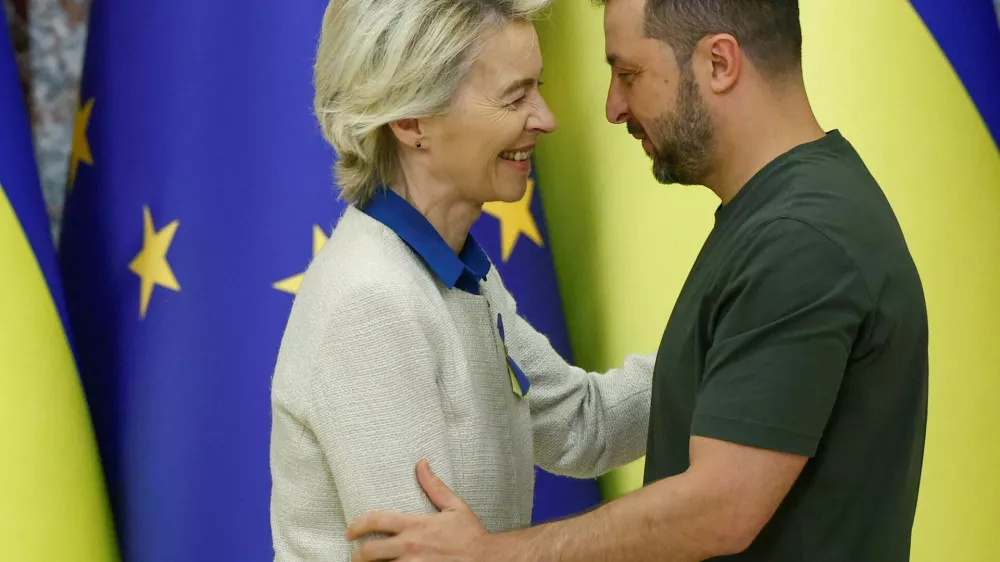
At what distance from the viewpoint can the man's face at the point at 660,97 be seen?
100 centimetres

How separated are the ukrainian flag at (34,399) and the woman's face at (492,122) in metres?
0.64

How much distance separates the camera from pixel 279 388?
998 millimetres

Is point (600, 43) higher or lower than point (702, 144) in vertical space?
higher

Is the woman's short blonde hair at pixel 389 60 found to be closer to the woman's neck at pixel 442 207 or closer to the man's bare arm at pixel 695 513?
the woman's neck at pixel 442 207

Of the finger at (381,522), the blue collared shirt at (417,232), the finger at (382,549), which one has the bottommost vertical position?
the finger at (382,549)

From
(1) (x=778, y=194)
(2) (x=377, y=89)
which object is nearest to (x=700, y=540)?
(1) (x=778, y=194)

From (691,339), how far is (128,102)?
0.85 metres

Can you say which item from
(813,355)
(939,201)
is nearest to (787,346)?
(813,355)

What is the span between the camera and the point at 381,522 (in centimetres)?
93

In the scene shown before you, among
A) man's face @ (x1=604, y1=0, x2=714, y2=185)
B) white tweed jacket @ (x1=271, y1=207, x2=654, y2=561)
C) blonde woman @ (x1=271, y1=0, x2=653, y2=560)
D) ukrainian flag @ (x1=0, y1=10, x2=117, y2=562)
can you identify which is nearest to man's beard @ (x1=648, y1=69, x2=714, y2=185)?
man's face @ (x1=604, y1=0, x2=714, y2=185)

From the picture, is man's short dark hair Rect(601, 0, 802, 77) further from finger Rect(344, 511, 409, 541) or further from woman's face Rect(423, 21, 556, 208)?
finger Rect(344, 511, 409, 541)

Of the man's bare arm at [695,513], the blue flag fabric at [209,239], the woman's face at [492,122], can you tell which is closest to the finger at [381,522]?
the man's bare arm at [695,513]

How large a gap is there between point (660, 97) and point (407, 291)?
0.29 m

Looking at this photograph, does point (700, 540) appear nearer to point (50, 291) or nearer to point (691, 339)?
A: point (691, 339)
